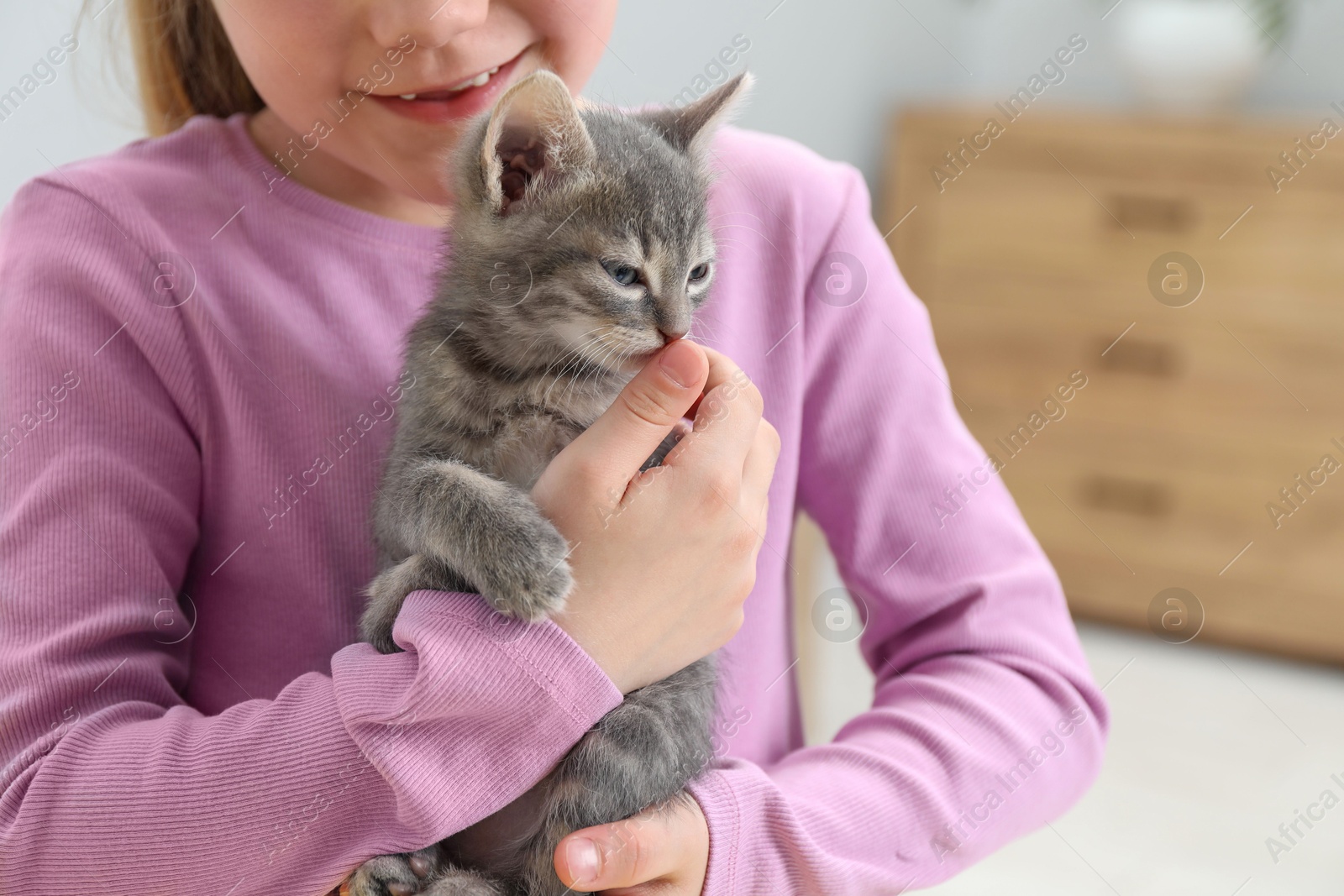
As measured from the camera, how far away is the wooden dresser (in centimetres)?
323

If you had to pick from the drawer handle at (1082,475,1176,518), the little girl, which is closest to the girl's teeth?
the little girl

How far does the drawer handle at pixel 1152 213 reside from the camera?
10.8 feet

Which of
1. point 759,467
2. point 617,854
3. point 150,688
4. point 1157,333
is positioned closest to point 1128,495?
point 1157,333

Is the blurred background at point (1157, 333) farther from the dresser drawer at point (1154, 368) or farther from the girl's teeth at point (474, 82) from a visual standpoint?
the girl's teeth at point (474, 82)

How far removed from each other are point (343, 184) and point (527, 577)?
1.94 ft

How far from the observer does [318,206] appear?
1211 mm

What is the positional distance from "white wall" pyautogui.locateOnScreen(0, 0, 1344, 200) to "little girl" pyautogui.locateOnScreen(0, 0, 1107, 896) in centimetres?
31

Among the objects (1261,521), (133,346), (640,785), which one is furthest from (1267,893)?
(133,346)

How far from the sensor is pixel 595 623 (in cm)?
93

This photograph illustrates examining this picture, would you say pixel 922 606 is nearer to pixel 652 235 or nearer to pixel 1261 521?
pixel 652 235

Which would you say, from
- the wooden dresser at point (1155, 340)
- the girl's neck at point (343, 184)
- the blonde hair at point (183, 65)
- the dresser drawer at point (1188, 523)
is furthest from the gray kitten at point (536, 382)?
the dresser drawer at point (1188, 523)

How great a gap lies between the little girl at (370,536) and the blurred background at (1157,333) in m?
1.38

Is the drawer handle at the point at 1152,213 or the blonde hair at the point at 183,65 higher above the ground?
the blonde hair at the point at 183,65

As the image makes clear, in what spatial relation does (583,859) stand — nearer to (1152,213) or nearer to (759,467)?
(759,467)
